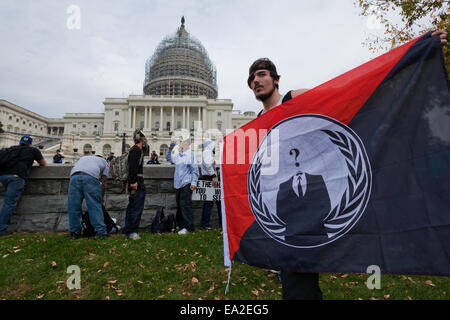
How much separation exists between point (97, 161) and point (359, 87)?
4.96 m

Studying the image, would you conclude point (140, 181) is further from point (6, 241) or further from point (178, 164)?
point (6, 241)

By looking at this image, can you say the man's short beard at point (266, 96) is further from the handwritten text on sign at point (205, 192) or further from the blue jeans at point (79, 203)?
the blue jeans at point (79, 203)

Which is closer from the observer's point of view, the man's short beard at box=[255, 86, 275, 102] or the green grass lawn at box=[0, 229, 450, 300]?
the man's short beard at box=[255, 86, 275, 102]

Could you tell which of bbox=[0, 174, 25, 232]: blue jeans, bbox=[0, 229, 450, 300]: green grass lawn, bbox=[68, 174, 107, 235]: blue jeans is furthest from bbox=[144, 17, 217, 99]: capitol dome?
bbox=[0, 229, 450, 300]: green grass lawn

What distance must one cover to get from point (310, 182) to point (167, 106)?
75.7 metres

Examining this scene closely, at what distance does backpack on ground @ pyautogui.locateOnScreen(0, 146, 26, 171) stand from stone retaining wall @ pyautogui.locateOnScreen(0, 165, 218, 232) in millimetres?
508

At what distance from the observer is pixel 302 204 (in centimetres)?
214

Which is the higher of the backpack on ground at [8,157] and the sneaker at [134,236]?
the backpack on ground at [8,157]

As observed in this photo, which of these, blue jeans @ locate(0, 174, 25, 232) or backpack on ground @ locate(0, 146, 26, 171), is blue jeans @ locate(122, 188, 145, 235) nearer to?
blue jeans @ locate(0, 174, 25, 232)

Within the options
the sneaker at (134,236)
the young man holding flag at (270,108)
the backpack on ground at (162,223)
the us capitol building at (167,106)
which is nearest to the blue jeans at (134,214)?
the sneaker at (134,236)

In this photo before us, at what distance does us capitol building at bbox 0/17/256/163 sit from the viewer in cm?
7362

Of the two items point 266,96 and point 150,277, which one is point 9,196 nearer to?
point 150,277

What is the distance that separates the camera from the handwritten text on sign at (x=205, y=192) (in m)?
5.86
